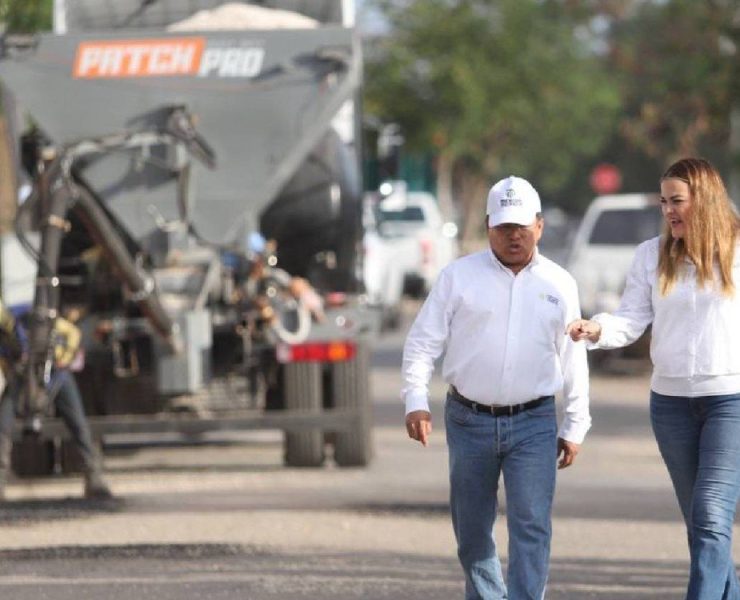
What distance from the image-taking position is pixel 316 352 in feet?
47.3

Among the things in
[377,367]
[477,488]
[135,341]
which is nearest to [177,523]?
[135,341]

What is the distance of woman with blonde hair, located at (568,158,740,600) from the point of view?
7.55m

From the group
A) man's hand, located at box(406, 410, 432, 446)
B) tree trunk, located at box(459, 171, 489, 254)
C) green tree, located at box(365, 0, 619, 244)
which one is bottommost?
man's hand, located at box(406, 410, 432, 446)

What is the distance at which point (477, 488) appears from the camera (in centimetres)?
741

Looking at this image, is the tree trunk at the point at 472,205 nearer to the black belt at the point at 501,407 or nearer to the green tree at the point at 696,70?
the green tree at the point at 696,70

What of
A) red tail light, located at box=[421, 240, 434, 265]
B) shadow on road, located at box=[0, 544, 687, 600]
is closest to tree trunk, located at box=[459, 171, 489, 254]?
red tail light, located at box=[421, 240, 434, 265]

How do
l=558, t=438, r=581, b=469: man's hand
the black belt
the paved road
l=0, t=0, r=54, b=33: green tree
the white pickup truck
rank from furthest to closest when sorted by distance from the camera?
1. the white pickup truck
2. l=0, t=0, r=54, b=33: green tree
3. the paved road
4. l=558, t=438, r=581, b=469: man's hand
5. the black belt

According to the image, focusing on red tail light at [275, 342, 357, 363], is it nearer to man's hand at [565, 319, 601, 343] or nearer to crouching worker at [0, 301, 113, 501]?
crouching worker at [0, 301, 113, 501]

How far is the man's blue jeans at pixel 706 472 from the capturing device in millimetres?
7426

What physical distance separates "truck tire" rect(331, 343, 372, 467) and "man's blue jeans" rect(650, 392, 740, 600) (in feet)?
22.0

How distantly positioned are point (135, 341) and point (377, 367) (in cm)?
1172

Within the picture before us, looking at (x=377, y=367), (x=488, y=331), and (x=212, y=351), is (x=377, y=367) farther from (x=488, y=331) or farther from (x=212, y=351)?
(x=488, y=331)

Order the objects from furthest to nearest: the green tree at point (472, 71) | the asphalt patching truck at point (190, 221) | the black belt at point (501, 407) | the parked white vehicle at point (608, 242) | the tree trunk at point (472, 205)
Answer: the tree trunk at point (472, 205) → the green tree at point (472, 71) → the parked white vehicle at point (608, 242) → the asphalt patching truck at point (190, 221) → the black belt at point (501, 407)

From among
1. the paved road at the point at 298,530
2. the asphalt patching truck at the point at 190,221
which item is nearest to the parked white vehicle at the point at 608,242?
the paved road at the point at 298,530
